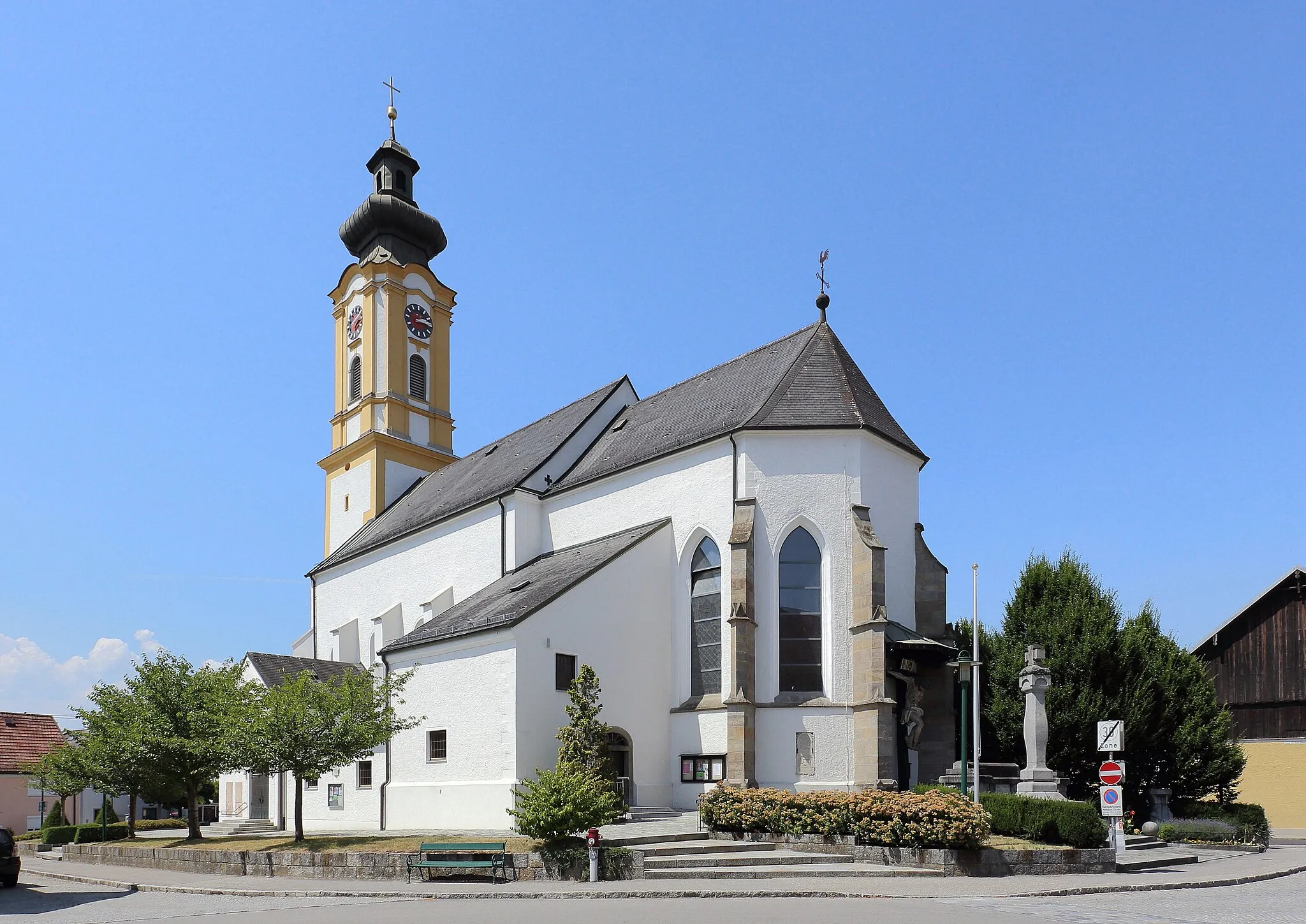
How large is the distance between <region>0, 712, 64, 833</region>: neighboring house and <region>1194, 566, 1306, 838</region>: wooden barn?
144ft

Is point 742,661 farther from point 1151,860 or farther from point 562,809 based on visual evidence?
point 1151,860

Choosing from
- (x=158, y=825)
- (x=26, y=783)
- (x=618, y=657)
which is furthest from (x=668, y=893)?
(x=26, y=783)

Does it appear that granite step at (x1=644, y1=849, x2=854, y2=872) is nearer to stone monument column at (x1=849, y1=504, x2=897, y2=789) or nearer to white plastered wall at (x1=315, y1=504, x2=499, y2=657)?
stone monument column at (x1=849, y1=504, x2=897, y2=789)

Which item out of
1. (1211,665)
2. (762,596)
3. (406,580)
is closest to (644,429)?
(762,596)

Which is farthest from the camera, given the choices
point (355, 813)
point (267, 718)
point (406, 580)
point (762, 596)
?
point (406, 580)

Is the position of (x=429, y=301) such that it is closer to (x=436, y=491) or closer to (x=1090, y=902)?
(x=436, y=491)

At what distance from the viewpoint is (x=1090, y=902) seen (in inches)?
572

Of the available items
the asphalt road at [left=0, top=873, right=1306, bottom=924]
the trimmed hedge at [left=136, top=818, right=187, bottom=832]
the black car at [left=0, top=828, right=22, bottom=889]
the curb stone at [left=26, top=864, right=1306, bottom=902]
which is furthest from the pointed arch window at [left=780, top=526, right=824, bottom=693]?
the trimmed hedge at [left=136, top=818, right=187, bottom=832]

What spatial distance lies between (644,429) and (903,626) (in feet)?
30.7

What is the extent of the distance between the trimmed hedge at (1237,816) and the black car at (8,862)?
85.1 feet

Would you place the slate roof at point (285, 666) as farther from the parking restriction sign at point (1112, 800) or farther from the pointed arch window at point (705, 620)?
the parking restriction sign at point (1112, 800)

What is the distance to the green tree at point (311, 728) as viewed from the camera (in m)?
21.3

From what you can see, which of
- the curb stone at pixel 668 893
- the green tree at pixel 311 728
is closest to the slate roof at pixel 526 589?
the green tree at pixel 311 728

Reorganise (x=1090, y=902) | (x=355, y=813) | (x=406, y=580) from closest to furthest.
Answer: (x=1090, y=902) → (x=355, y=813) → (x=406, y=580)
